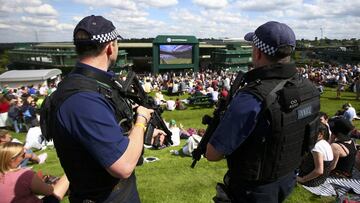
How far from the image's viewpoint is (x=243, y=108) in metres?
Answer: 2.35

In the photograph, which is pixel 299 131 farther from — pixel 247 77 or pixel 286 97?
pixel 247 77

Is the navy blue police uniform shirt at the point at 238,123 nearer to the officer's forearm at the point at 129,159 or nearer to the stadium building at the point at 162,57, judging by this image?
the officer's forearm at the point at 129,159

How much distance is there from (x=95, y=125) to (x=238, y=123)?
3.54ft

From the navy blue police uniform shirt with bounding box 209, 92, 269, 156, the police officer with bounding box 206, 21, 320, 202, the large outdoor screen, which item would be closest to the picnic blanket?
the police officer with bounding box 206, 21, 320, 202

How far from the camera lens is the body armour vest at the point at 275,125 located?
2414 millimetres

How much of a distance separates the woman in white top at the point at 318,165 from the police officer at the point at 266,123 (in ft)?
9.50

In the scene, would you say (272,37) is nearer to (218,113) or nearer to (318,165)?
(218,113)

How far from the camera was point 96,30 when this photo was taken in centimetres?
221

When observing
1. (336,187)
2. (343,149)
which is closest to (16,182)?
(336,187)

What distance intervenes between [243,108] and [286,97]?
1.22ft

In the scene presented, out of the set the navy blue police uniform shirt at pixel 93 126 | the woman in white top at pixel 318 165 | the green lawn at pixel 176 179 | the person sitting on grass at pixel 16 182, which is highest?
the navy blue police uniform shirt at pixel 93 126

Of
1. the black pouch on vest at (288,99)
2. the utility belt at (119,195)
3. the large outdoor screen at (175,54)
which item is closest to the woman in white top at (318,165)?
the black pouch on vest at (288,99)

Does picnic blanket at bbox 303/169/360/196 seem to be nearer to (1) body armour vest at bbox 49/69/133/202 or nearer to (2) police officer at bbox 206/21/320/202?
(2) police officer at bbox 206/21/320/202

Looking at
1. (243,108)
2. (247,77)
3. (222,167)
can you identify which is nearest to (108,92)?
(243,108)
